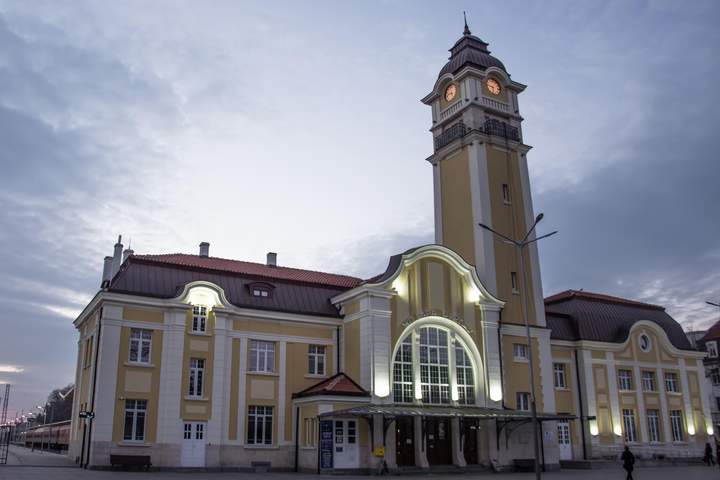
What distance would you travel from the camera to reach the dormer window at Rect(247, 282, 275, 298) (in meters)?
36.0

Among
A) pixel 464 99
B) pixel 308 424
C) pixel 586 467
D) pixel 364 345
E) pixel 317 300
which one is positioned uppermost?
pixel 464 99

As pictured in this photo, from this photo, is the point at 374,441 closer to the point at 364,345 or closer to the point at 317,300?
the point at 364,345

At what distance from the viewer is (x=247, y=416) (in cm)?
3341

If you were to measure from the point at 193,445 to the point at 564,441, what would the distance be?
76.6 feet

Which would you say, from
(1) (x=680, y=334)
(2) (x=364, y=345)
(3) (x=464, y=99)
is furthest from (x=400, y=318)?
(1) (x=680, y=334)

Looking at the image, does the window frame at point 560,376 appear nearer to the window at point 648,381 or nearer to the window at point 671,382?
→ the window at point 648,381

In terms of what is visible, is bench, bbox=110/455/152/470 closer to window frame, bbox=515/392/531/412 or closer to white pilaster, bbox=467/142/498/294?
window frame, bbox=515/392/531/412

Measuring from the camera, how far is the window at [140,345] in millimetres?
31734

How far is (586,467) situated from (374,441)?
574 inches

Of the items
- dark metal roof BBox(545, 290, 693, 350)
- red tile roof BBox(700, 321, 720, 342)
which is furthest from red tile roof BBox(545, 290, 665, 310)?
red tile roof BBox(700, 321, 720, 342)

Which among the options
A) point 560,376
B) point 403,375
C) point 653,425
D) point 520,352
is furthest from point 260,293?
point 653,425

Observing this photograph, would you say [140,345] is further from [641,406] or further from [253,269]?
[641,406]

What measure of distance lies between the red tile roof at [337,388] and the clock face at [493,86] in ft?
75.2

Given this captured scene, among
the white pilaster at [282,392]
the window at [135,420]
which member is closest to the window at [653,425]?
the white pilaster at [282,392]
